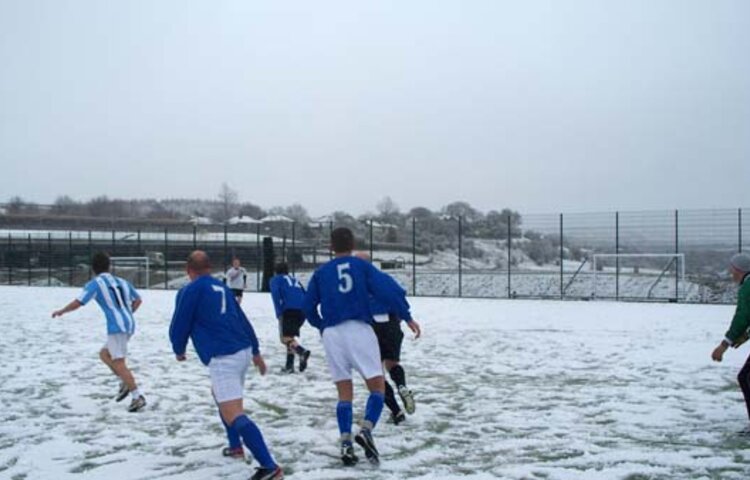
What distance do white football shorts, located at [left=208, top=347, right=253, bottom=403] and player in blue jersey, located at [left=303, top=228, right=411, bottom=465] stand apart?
790mm

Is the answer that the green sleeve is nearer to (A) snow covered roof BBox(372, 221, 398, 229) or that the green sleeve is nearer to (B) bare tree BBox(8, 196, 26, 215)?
(A) snow covered roof BBox(372, 221, 398, 229)

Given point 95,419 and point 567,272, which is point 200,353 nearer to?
point 95,419

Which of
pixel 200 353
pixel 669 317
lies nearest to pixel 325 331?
pixel 200 353

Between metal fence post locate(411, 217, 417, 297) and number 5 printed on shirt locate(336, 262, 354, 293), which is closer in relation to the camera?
number 5 printed on shirt locate(336, 262, 354, 293)

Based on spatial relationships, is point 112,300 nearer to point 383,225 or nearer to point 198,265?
point 198,265

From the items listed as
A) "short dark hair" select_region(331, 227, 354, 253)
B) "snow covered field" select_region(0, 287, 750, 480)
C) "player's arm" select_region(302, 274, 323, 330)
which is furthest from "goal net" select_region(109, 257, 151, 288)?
"short dark hair" select_region(331, 227, 354, 253)

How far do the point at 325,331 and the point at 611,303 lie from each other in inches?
809

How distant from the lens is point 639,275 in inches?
1068

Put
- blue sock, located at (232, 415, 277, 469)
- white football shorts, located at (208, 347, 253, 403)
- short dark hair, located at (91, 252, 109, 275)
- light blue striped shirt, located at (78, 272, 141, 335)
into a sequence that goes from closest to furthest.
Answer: blue sock, located at (232, 415, 277, 469) → white football shorts, located at (208, 347, 253, 403) → light blue striped shirt, located at (78, 272, 141, 335) → short dark hair, located at (91, 252, 109, 275)

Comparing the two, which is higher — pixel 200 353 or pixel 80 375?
pixel 200 353

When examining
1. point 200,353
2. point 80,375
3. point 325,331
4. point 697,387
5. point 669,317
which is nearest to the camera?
point 200,353

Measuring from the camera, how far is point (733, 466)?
5.62 metres

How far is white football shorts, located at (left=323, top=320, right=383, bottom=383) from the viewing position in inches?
231

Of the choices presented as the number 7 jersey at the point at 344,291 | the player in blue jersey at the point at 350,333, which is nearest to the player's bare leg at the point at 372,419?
the player in blue jersey at the point at 350,333
